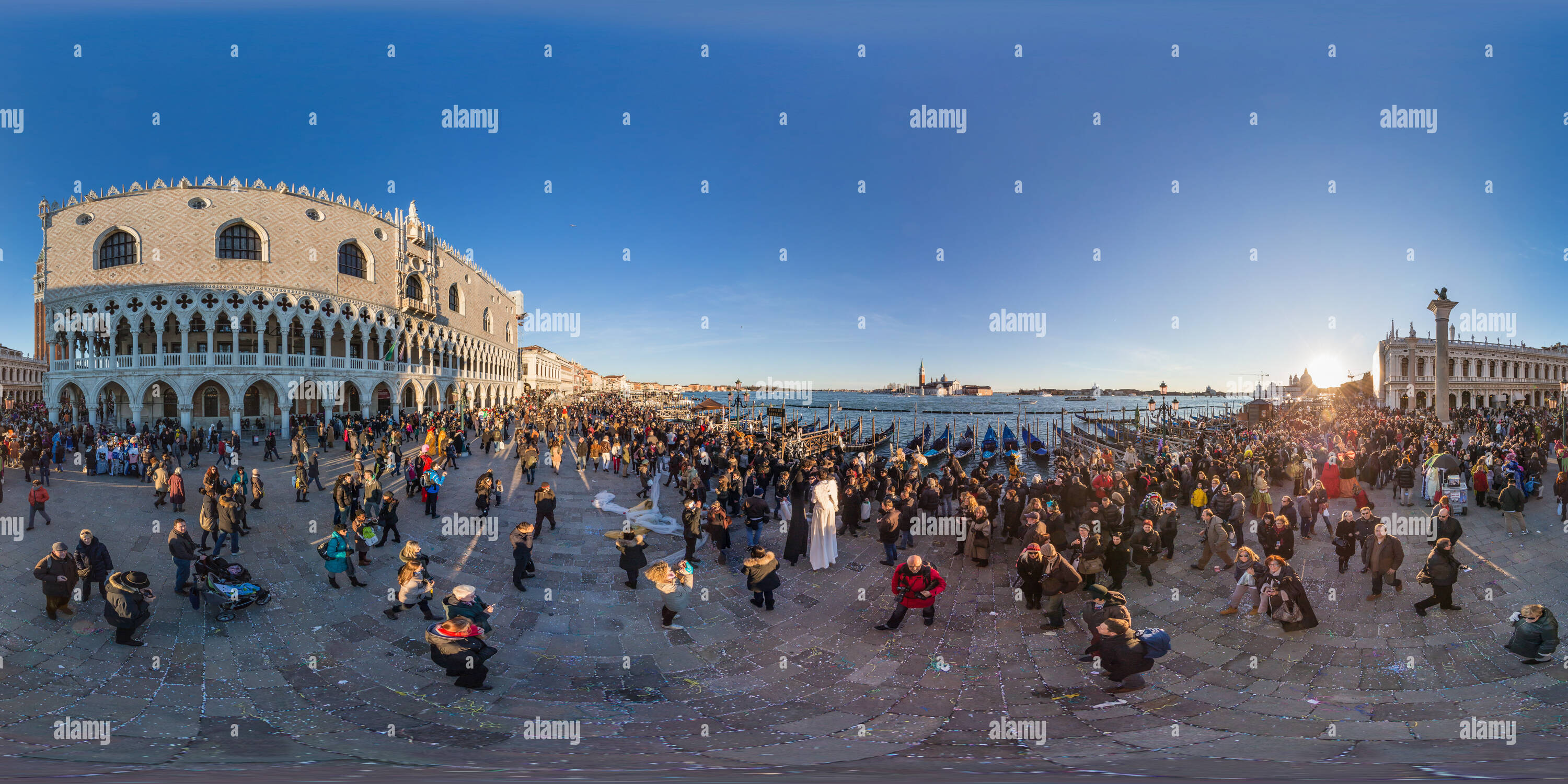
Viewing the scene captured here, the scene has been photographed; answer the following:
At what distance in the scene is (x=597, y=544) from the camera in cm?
1088

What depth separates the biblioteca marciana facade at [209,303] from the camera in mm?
26719

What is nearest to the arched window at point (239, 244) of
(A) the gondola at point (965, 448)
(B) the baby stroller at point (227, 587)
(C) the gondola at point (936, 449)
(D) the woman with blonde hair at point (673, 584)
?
(B) the baby stroller at point (227, 587)

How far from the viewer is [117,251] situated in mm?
27172

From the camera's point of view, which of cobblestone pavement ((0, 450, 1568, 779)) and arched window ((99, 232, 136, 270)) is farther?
arched window ((99, 232, 136, 270))

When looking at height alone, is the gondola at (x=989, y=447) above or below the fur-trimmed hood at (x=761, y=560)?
below

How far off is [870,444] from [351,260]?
3575 centimetres

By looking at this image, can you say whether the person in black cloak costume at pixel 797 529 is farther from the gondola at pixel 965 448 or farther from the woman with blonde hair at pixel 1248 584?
the gondola at pixel 965 448

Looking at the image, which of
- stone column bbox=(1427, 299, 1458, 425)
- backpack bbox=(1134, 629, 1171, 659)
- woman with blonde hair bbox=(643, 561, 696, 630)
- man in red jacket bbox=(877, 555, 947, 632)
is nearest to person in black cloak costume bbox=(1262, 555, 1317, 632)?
backpack bbox=(1134, 629, 1171, 659)

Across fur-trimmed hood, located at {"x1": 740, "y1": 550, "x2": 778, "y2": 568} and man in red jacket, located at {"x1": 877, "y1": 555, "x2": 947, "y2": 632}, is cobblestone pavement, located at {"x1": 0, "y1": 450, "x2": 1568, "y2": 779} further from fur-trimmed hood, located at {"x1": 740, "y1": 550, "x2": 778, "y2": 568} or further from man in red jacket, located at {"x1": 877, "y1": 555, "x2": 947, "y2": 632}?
fur-trimmed hood, located at {"x1": 740, "y1": 550, "x2": 778, "y2": 568}

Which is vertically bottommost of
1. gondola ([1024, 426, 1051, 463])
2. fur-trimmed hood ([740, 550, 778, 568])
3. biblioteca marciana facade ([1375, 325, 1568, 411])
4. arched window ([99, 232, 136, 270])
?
gondola ([1024, 426, 1051, 463])

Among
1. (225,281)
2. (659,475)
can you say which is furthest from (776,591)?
(225,281)

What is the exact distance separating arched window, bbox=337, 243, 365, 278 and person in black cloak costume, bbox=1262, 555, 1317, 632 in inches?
1586

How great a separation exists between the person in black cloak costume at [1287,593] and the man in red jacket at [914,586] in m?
4.39

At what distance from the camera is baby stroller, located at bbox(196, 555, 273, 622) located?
25.0ft
